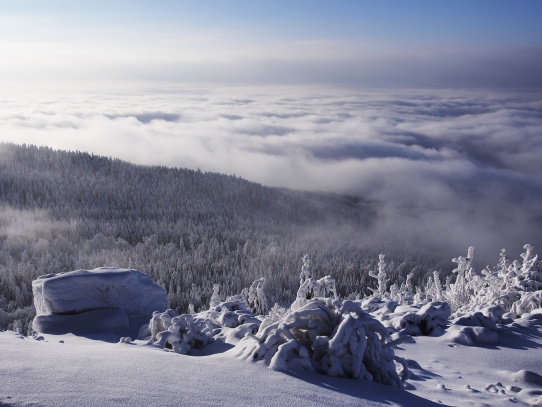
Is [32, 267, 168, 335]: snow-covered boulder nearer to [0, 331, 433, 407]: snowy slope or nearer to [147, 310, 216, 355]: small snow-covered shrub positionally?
[147, 310, 216, 355]: small snow-covered shrub

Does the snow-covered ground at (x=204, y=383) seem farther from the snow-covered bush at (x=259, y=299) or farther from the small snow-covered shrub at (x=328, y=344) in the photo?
the snow-covered bush at (x=259, y=299)

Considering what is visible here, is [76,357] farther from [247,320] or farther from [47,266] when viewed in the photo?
[47,266]

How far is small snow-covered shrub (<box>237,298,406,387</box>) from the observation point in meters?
5.74

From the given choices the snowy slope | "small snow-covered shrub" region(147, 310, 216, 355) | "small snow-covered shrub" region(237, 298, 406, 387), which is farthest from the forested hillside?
"small snow-covered shrub" region(237, 298, 406, 387)

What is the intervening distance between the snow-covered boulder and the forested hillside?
4906 cm

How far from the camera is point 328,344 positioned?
236 inches

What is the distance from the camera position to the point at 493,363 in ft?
25.7

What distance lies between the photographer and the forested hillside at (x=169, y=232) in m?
84.8

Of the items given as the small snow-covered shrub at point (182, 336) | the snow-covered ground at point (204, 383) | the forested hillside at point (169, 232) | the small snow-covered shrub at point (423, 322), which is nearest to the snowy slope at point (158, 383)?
the snow-covered ground at point (204, 383)

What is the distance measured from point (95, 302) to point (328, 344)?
7.85m

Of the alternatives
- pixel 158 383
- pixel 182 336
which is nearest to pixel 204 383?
pixel 158 383

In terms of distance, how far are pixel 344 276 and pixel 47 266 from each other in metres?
56.6

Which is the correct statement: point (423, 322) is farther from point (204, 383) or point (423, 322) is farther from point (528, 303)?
point (204, 383)

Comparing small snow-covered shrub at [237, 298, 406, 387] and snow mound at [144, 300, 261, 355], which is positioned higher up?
small snow-covered shrub at [237, 298, 406, 387]
